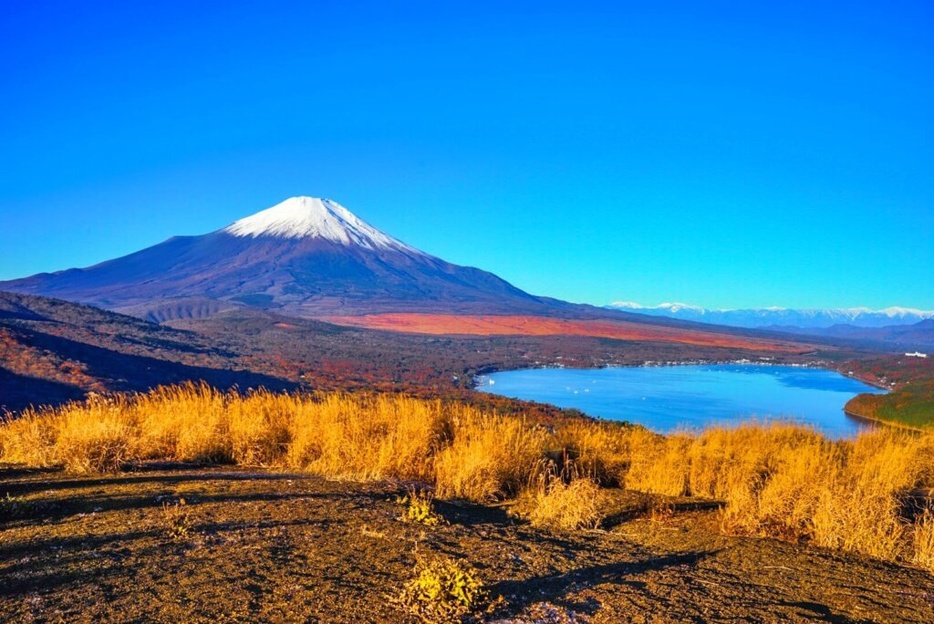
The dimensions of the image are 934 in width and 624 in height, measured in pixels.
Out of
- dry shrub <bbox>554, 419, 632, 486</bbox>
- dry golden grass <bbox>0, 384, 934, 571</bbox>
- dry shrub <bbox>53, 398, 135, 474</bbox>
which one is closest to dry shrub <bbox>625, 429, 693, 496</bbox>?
dry golden grass <bbox>0, 384, 934, 571</bbox>

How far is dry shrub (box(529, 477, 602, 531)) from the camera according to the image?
5.14m

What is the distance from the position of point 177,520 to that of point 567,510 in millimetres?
2937

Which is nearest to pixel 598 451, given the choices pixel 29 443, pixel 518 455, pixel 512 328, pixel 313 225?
pixel 518 455

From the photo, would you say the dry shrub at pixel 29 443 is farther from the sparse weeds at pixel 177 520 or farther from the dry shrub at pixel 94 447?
the sparse weeds at pixel 177 520

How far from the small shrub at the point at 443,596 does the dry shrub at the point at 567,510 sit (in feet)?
6.53

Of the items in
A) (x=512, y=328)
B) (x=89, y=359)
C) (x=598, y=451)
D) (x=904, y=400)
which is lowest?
(x=89, y=359)

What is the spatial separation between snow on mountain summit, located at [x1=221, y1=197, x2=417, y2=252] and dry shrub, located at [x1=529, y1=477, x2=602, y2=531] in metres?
154

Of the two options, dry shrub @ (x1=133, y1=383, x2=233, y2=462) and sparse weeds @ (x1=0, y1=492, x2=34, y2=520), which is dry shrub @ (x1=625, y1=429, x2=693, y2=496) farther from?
sparse weeds @ (x1=0, y1=492, x2=34, y2=520)

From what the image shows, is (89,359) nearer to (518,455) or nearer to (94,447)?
(94,447)

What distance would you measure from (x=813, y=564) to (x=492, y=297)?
431 feet

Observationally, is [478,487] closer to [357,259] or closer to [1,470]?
[1,470]

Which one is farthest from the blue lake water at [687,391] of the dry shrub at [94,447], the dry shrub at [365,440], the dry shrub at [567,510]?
the dry shrub at [94,447]

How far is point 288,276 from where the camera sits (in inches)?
4806

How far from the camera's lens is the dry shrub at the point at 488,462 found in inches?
247
